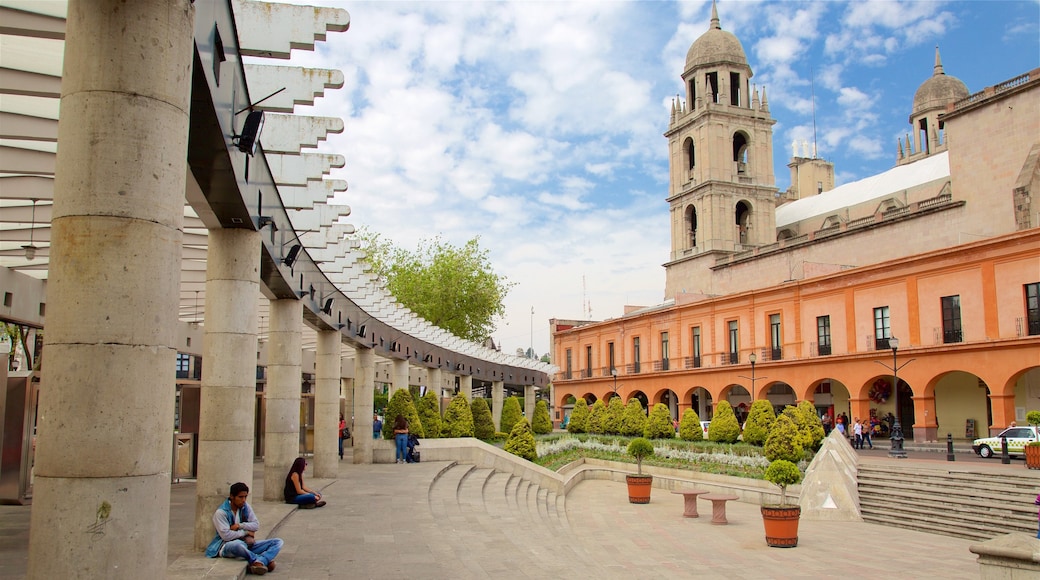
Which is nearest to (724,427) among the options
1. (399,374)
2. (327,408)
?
(399,374)

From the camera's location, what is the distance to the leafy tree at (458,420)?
27.5m

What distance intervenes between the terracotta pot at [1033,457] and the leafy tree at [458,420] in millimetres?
16355

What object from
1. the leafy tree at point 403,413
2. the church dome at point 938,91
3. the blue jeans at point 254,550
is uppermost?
the church dome at point 938,91

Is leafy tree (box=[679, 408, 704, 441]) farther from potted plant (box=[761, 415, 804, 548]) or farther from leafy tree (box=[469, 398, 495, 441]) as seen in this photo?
potted plant (box=[761, 415, 804, 548])

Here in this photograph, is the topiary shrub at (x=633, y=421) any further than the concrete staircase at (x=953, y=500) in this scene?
Yes

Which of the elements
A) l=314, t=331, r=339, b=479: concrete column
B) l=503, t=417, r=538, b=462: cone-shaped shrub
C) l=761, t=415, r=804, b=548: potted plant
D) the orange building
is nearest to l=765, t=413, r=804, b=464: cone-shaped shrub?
l=761, t=415, r=804, b=548: potted plant

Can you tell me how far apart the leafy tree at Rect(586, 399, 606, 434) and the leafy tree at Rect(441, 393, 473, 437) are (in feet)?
26.6

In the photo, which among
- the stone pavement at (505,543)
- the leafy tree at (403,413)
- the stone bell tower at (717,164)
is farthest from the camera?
the stone bell tower at (717,164)

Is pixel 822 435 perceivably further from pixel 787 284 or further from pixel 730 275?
pixel 730 275

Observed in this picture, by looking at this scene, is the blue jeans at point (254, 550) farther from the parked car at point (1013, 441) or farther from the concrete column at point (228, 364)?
the parked car at point (1013, 441)

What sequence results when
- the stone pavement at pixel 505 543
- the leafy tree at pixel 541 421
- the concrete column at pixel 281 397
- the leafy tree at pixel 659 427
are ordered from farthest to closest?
1. the leafy tree at pixel 541 421
2. the leafy tree at pixel 659 427
3. the concrete column at pixel 281 397
4. the stone pavement at pixel 505 543

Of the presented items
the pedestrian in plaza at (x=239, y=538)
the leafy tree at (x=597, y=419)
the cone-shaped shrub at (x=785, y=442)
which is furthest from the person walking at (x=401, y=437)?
the pedestrian in plaza at (x=239, y=538)

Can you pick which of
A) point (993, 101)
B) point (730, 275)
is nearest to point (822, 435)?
point (993, 101)

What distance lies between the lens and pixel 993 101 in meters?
34.5
